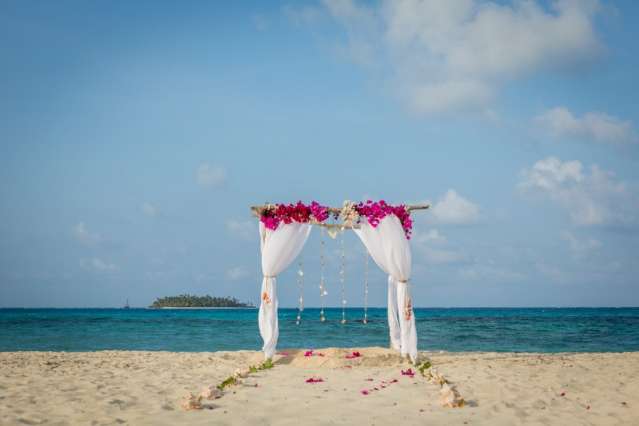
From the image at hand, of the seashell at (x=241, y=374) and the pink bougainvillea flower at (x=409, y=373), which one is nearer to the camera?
the seashell at (x=241, y=374)

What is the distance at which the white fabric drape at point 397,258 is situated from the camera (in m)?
11.5

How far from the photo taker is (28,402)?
25.4 ft

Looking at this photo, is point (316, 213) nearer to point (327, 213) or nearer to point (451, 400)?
point (327, 213)

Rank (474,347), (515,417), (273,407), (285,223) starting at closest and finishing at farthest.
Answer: (515,417) → (273,407) → (285,223) → (474,347)

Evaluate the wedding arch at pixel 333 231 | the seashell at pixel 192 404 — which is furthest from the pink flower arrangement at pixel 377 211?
the seashell at pixel 192 404

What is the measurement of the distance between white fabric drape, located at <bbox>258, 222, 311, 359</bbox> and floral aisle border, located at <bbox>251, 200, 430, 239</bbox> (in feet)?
0.57

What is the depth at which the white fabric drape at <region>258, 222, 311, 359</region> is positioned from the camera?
11438 mm

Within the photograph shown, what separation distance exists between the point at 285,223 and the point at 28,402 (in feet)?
18.7

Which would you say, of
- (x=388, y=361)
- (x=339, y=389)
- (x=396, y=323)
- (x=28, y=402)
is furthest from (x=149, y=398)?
(x=396, y=323)

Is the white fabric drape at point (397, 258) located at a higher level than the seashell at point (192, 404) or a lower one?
higher

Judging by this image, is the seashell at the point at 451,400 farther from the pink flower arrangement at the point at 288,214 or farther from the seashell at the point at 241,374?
the pink flower arrangement at the point at 288,214

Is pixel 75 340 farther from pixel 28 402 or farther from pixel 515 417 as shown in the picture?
pixel 515 417

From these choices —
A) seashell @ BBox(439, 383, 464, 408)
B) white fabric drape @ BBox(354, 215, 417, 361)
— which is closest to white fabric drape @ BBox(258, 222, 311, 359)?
white fabric drape @ BBox(354, 215, 417, 361)

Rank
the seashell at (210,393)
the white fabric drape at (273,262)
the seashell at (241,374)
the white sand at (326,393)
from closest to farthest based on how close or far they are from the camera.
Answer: the white sand at (326,393), the seashell at (210,393), the seashell at (241,374), the white fabric drape at (273,262)
